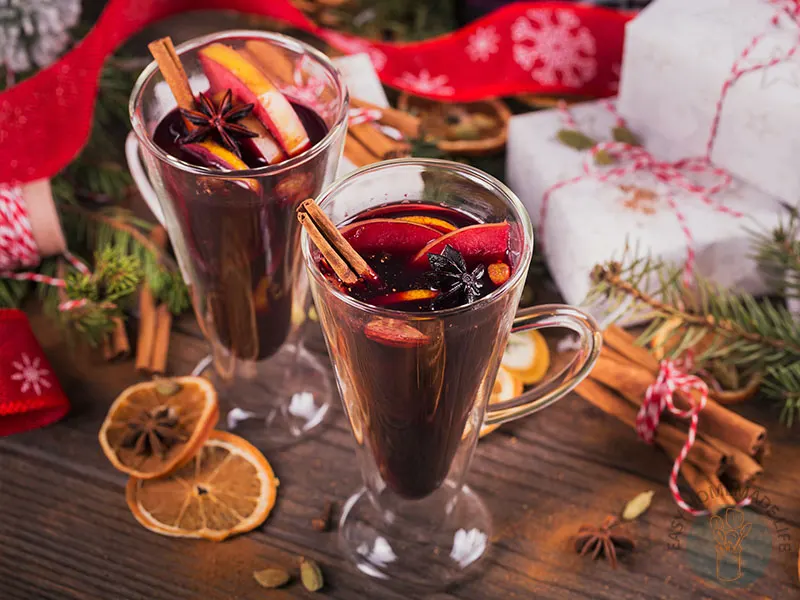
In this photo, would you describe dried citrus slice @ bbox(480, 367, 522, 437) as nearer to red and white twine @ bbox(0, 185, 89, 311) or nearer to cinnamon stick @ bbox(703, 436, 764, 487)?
cinnamon stick @ bbox(703, 436, 764, 487)

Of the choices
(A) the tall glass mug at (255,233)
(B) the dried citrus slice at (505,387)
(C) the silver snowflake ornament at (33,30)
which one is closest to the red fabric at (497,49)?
(C) the silver snowflake ornament at (33,30)

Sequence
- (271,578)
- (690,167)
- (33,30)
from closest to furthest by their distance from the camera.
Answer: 1. (271,578)
2. (690,167)
3. (33,30)

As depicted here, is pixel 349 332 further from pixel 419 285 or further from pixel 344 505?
pixel 344 505

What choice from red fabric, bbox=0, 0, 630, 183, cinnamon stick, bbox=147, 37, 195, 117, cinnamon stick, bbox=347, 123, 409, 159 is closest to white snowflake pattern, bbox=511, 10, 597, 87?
red fabric, bbox=0, 0, 630, 183

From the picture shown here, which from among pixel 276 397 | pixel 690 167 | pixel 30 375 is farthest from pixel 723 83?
pixel 30 375

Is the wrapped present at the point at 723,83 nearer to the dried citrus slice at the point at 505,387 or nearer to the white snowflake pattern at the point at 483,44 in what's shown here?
the white snowflake pattern at the point at 483,44

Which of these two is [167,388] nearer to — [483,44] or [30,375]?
[30,375]

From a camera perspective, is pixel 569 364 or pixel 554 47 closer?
pixel 569 364
